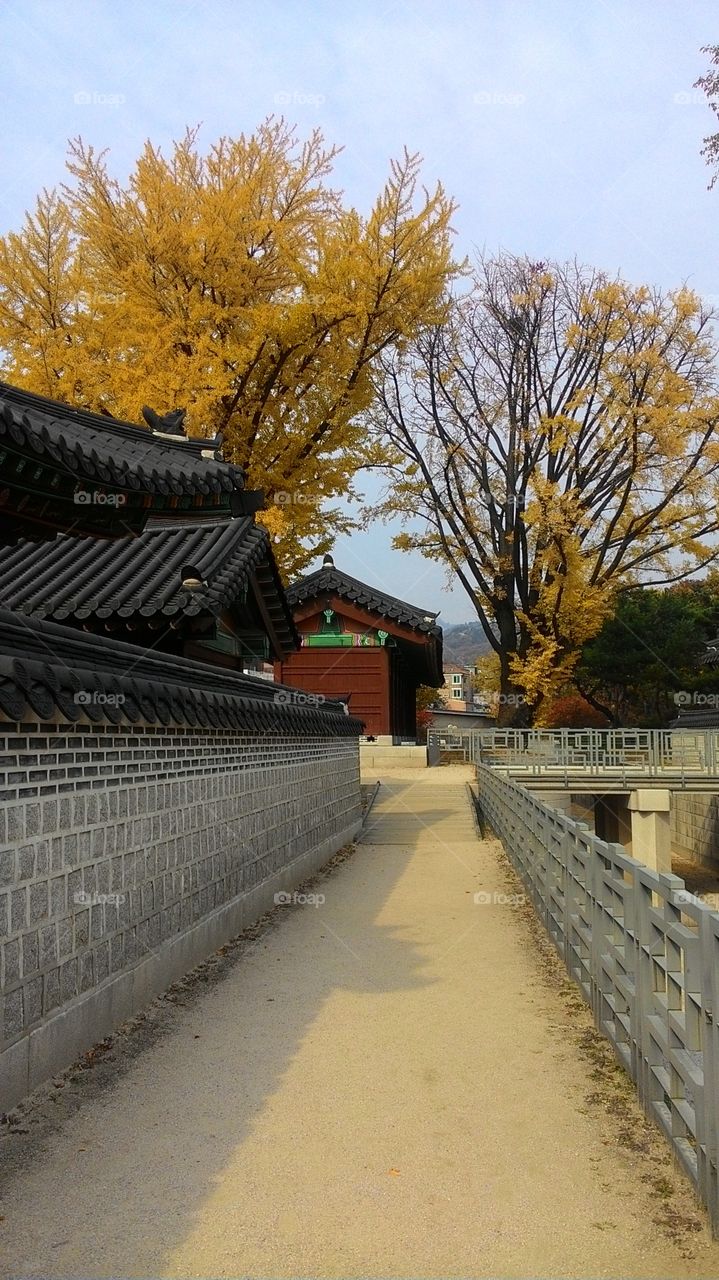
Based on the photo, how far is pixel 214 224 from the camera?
21.1 m

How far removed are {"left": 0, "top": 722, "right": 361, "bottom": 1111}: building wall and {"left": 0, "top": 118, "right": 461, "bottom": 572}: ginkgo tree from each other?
36.4ft

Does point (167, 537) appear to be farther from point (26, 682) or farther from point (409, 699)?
point (409, 699)

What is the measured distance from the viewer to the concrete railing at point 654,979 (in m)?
3.88

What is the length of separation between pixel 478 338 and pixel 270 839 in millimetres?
25248

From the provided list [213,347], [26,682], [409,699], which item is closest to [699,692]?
[409,699]
